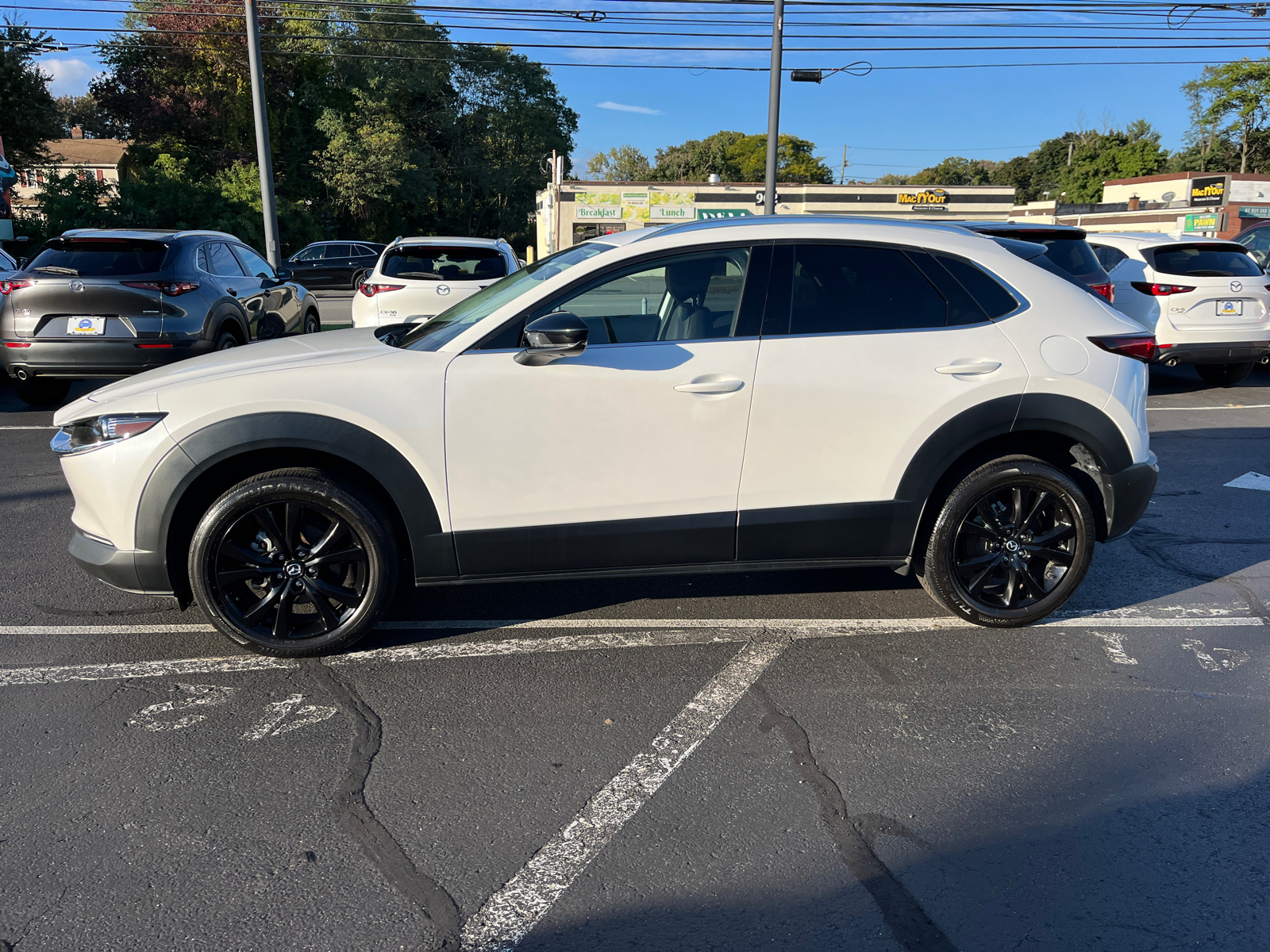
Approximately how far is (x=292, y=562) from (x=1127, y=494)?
12.2 ft

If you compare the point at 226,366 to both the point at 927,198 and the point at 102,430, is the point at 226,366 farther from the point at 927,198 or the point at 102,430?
the point at 927,198

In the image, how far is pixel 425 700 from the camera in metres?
3.62

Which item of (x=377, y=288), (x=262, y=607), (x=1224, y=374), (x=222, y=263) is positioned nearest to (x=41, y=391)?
(x=222, y=263)

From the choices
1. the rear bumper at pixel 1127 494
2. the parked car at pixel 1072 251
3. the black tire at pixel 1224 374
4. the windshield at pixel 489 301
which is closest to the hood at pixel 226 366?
the windshield at pixel 489 301

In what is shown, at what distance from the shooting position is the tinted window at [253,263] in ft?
33.4

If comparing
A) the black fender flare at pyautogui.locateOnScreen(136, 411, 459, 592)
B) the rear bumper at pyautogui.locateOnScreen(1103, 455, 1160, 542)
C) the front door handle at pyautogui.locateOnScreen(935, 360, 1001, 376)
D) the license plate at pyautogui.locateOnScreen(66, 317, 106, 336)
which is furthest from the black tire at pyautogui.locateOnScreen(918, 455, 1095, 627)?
the license plate at pyautogui.locateOnScreen(66, 317, 106, 336)

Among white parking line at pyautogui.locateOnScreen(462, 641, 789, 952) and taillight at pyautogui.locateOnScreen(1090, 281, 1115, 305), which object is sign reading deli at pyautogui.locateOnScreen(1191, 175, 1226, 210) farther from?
white parking line at pyautogui.locateOnScreen(462, 641, 789, 952)

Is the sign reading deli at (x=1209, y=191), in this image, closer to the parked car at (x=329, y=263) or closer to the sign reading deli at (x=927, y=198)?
the sign reading deli at (x=927, y=198)

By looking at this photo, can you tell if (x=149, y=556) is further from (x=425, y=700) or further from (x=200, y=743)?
(x=425, y=700)

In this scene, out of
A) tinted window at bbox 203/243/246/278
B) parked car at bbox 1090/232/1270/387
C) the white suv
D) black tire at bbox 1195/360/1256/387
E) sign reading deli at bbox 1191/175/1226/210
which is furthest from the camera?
sign reading deli at bbox 1191/175/1226/210

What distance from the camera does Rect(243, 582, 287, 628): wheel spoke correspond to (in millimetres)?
3848

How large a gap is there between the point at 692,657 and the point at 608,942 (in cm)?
175

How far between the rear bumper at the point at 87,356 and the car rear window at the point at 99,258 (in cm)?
63

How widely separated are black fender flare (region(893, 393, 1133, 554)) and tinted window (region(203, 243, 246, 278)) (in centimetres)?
760
